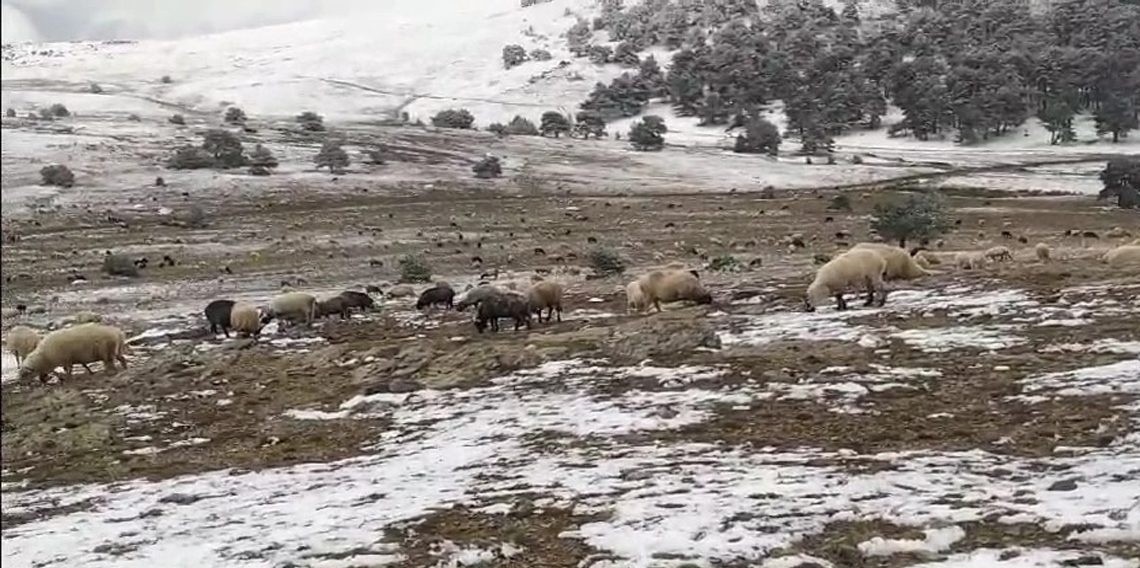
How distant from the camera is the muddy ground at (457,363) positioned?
9789 millimetres

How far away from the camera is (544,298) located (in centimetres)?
2008

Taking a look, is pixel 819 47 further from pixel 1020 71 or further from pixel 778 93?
pixel 1020 71

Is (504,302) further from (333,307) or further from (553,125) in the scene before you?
(553,125)

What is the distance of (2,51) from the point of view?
14.0ft

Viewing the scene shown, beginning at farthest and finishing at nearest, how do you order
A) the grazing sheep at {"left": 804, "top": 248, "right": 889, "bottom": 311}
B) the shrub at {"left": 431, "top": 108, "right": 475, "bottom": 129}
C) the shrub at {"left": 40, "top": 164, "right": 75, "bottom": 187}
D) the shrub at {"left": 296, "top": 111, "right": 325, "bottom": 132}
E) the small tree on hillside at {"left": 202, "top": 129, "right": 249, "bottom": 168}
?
1. the shrub at {"left": 431, "top": 108, "right": 475, "bottom": 129}
2. the shrub at {"left": 296, "top": 111, "right": 325, "bottom": 132}
3. the small tree on hillside at {"left": 202, "top": 129, "right": 249, "bottom": 168}
4. the shrub at {"left": 40, "top": 164, "right": 75, "bottom": 187}
5. the grazing sheep at {"left": 804, "top": 248, "right": 889, "bottom": 311}

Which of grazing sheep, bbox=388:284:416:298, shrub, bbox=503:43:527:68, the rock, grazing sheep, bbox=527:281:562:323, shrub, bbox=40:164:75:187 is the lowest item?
grazing sheep, bbox=388:284:416:298

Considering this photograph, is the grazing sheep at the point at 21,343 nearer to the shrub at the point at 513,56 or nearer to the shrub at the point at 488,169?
the shrub at the point at 488,169

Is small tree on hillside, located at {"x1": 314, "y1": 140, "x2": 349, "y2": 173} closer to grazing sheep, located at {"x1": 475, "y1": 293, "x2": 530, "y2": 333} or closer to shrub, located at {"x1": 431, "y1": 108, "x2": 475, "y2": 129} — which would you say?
shrub, located at {"x1": 431, "y1": 108, "x2": 475, "y2": 129}

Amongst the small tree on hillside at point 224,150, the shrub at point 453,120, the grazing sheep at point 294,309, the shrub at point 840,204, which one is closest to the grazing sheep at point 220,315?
the grazing sheep at point 294,309

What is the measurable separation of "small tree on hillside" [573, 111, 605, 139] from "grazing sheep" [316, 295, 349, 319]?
90.4m

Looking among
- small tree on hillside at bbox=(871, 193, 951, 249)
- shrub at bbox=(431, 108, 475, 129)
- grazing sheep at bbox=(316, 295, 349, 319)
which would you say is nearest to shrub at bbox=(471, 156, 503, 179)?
shrub at bbox=(431, 108, 475, 129)

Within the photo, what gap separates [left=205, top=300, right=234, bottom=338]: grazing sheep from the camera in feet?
72.0

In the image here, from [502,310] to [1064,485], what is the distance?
12.4 m

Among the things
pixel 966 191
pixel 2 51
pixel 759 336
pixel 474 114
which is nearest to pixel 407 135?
pixel 474 114
